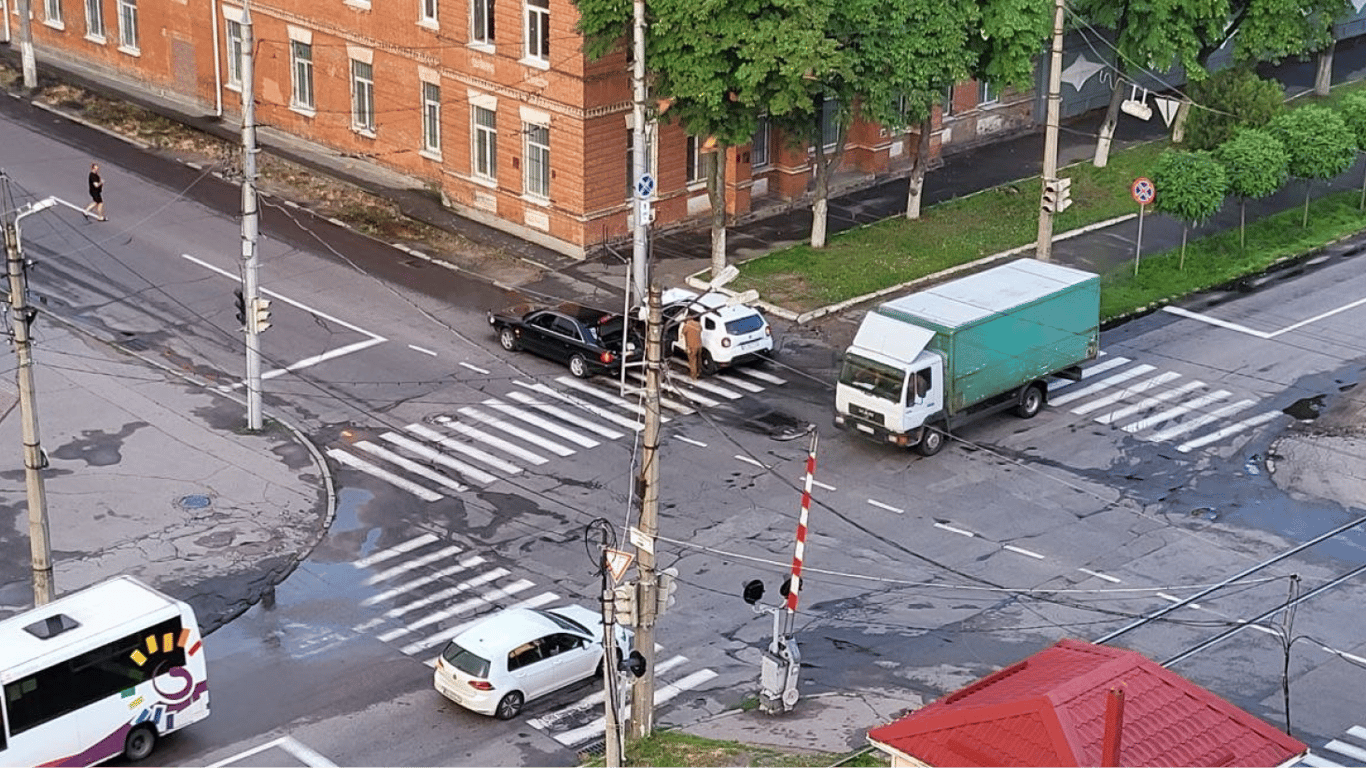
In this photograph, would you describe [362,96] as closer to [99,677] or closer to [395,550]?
[395,550]

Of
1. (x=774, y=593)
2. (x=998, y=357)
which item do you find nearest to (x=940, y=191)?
(x=998, y=357)

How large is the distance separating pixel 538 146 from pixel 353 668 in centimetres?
2356

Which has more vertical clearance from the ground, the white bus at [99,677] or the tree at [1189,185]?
the tree at [1189,185]

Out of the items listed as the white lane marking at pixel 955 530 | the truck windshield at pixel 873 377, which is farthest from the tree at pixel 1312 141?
the white lane marking at pixel 955 530

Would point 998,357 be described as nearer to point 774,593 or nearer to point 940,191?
point 774,593

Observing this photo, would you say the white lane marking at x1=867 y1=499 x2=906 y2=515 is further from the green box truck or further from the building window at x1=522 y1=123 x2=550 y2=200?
the building window at x1=522 y1=123 x2=550 y2=200

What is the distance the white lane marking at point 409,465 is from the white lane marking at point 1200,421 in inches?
610

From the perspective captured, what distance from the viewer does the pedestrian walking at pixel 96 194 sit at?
54.6 metres

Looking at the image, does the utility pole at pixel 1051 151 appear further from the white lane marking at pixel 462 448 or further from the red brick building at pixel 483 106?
the white lane marking at pixel 462 448

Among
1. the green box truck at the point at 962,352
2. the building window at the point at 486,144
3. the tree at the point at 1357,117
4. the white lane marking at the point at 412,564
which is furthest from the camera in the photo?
the tree at the point at 1357,117

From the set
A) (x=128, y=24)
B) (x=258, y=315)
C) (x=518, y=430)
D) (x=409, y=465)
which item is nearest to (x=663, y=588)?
(x=409, y=465)

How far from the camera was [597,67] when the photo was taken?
52781 mm

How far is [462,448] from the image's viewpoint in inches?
1702

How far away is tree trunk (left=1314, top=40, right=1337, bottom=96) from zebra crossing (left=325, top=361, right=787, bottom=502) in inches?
1317
